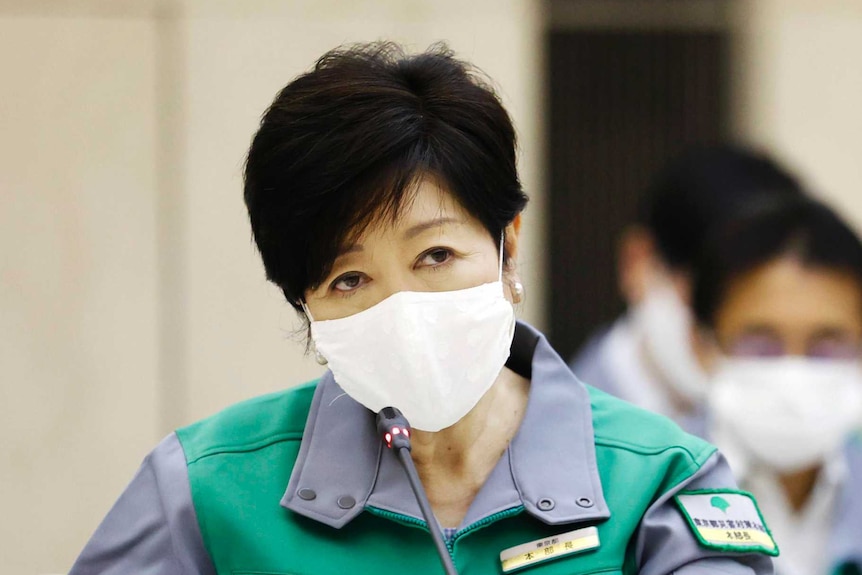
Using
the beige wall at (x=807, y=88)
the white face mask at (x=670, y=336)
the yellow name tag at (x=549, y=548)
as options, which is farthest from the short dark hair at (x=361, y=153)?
the beige wall at (x=807, y=88)

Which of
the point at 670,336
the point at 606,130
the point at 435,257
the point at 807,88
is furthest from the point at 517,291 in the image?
the point at 807,88

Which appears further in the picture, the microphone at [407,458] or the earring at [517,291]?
the earring at [517,291]

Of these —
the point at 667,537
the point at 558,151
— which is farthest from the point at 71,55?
the point at 667,537

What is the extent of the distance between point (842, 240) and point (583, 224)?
234 centimetres

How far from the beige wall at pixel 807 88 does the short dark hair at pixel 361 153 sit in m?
4.51

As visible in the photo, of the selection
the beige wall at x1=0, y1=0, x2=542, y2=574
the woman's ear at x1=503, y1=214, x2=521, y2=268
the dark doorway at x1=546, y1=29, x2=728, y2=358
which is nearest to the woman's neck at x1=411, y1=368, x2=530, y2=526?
the woman's ear at x1=503, y1=214, x2=521, y2=268

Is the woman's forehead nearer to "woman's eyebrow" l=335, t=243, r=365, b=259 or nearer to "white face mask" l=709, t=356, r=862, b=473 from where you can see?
"woman's eyebrow" l=335, t=243, r=365, b=259

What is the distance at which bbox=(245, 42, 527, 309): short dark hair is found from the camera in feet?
8.12

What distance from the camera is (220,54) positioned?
571cm

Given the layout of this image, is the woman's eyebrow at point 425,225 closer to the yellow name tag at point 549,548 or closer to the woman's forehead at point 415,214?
the woman's forehead at point 415,214

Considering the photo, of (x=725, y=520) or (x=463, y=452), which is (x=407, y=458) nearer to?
(x=463, y=452)

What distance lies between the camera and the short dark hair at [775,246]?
465cm

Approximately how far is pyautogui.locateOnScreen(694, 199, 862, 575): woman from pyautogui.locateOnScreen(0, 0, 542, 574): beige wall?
1699mm

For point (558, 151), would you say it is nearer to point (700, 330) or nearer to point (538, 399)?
point (700, 330)
